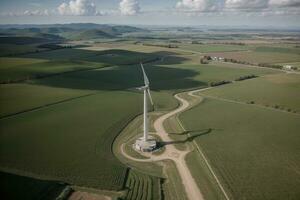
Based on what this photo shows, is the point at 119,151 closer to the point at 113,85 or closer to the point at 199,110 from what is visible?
the point at 199,110

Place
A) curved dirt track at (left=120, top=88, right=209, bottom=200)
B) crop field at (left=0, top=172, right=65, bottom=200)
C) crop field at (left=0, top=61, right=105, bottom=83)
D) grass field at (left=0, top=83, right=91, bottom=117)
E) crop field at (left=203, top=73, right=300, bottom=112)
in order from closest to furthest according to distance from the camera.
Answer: crop field at (left=0, top=172, right=65, bottom=200) < curved dirt track at (left=120, top=88, right=209, bottom=200) < grass field at (left=0, top=83, right=91, bottom=117) < crop field at (left=203, top=73, right=300, bottom=112) < crop field at (left=0, top=61, right=105, bottom=83)

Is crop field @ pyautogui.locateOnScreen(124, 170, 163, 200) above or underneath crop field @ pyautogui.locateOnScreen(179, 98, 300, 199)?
underneath

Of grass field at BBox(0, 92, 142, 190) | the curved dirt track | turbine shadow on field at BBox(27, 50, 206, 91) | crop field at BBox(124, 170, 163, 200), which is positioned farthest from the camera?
turbine shadow on field at BBox(27, 50, 206, 91)

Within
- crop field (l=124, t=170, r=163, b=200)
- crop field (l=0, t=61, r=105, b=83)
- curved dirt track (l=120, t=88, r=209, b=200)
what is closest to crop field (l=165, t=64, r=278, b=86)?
crop field (l=0, t=61, r=105, b=83)

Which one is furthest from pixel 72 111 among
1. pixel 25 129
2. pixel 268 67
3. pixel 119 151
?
pixel 268 67

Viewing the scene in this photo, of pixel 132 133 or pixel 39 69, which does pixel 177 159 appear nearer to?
pixel 132 133

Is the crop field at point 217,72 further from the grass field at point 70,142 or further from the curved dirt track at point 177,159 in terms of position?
the curved dirt track at point 177,159

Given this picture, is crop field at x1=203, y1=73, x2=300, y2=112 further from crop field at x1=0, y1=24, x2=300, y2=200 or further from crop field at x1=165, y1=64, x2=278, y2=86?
crop field at x1=165, y1=64, x2=278, y2=86
